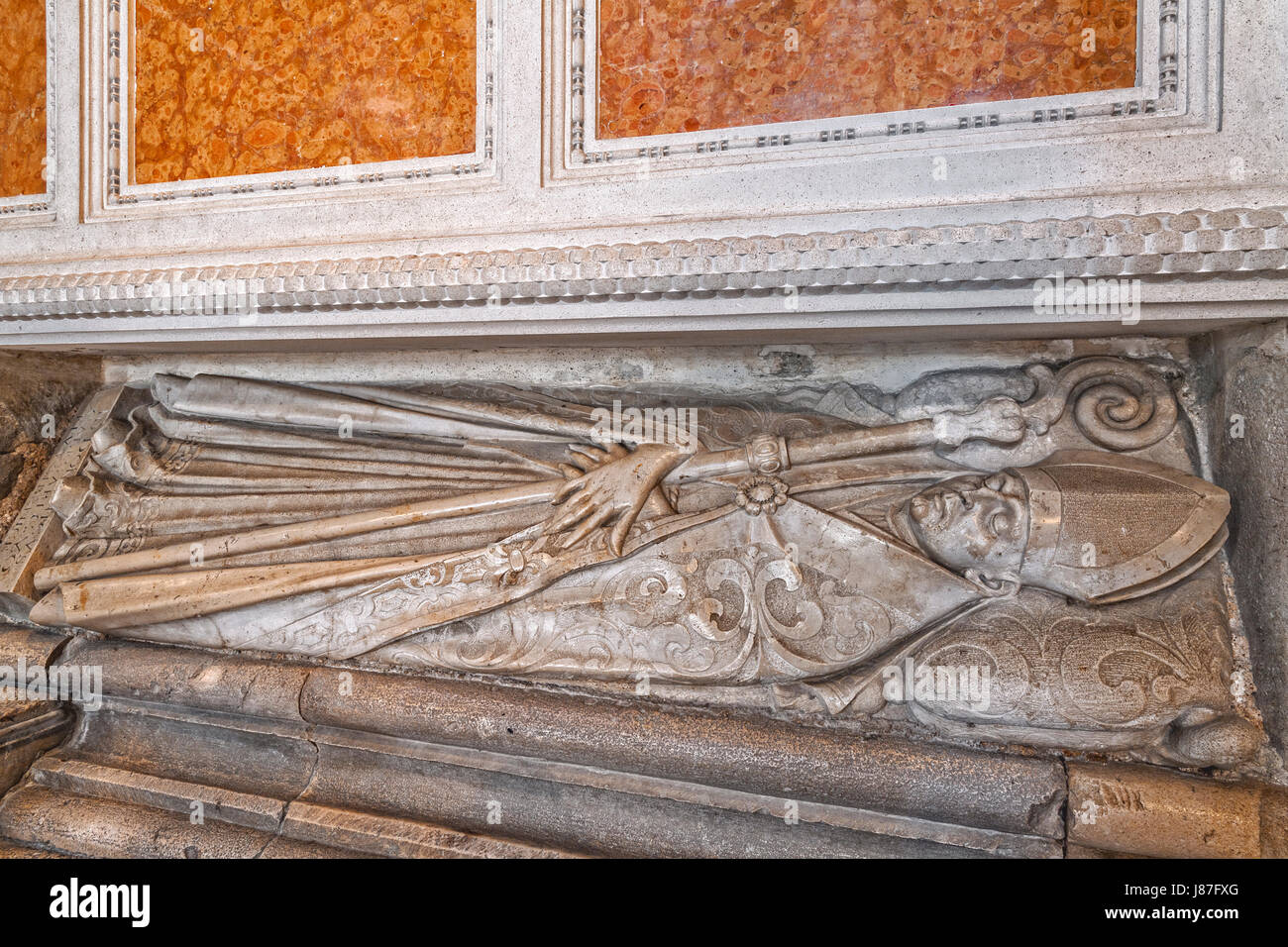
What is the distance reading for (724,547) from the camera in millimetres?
1878

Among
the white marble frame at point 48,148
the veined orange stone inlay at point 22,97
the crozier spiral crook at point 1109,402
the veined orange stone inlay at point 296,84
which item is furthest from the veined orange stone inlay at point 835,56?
the veined orange stone inlay at point 22,97

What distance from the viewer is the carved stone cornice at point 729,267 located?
4.56 feet

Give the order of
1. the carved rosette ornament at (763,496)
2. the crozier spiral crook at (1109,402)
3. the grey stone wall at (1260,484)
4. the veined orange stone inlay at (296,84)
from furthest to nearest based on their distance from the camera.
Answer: the veined orange stone inlay at (296,84), the carved rosette ornament at (763,496), the crozier spiral crook at (1109,402), the grey stone wall at (1260,484)

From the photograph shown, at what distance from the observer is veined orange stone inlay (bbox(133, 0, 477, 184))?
1.97 meters

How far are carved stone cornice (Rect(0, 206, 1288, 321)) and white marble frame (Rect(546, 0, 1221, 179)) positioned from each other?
258 mm

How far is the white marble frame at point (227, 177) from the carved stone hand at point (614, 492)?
0.84 m

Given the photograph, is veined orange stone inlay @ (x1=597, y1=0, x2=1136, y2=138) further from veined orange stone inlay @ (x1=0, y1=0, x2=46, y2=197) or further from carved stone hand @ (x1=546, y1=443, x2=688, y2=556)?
veined orange stone inlay @ (x1=0, y1=0, x2=46, y2=197)

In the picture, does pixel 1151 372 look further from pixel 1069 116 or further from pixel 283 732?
pixel 283 732

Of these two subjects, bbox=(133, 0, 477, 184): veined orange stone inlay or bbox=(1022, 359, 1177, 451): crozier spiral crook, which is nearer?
bbox=(1022, 359, 1177, 451): crozier spiral crook

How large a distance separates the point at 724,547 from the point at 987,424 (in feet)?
2.43

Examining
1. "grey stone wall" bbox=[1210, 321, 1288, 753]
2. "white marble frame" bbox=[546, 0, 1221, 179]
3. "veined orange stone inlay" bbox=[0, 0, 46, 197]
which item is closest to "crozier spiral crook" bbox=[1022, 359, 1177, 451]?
"grey stone wall" bbox=[1210, 321, 1288, 753]

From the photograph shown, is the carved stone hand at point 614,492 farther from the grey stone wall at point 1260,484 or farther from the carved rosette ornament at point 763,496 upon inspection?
the grey stone wall at point 1260,484

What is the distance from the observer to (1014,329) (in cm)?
172

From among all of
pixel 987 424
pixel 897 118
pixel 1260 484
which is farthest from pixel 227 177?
pixel 1260 484
